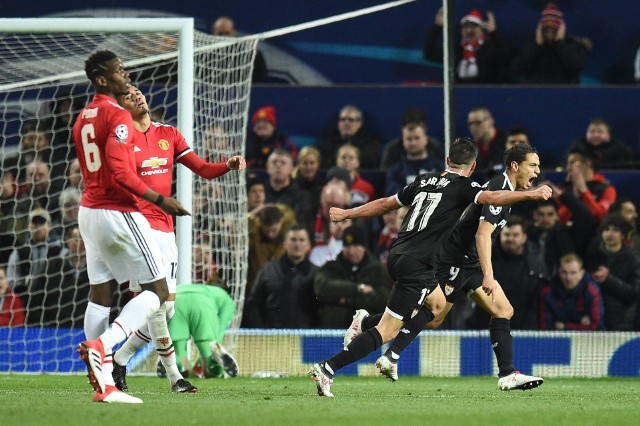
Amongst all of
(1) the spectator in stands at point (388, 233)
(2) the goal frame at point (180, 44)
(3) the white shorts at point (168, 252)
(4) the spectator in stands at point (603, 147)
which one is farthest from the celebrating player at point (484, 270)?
(4) the spectator in stands at point (603, 147)

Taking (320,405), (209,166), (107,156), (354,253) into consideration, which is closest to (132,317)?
(107,156)

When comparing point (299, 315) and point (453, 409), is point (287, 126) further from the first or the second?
point (453, 409)

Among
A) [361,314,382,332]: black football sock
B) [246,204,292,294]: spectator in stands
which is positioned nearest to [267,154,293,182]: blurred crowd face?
[246,204,292,294]: spectator in stands

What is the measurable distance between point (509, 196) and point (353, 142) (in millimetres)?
6712

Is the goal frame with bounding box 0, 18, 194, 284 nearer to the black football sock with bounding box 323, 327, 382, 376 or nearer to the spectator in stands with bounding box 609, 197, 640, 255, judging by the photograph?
the black football sock with bounding box 323, 327, 382, 376

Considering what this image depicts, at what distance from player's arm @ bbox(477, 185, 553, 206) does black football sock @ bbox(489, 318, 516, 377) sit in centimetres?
134

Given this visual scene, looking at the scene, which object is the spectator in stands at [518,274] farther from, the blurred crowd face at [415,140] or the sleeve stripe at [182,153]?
the sleeve stripe at [182,153]

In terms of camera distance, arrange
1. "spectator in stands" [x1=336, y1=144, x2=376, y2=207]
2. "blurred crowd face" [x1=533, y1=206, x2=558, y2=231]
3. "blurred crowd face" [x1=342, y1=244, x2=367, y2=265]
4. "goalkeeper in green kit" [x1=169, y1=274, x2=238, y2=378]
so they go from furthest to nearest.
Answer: "spectator in stands" [x1=336, y1=144, x2=376, y2=207] → "blurred crowd face" [x1=533, y1=206, x2=558, y2=231] → "blurred crowd face" [x1=342, y1=244, x2=367, y2=265] → "goalkeeper in green kit" [x1=169, y1=274, x2=238, y2=378]

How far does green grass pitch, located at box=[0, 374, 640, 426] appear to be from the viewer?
6.19 metres

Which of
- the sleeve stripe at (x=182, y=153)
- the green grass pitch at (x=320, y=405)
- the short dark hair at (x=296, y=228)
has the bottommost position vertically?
the green grass pitch at (x=320, y=405)

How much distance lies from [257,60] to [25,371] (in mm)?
5779

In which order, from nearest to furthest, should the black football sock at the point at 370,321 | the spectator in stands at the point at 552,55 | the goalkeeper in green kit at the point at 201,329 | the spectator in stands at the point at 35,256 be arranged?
the black football sock at the point at 370,321, the goalkeeper in green kit at the point at 201,329, the spectator in stands at the point at 35,256, the spectator in stands at the point at 552,55

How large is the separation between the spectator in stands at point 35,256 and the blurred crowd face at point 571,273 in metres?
4.99

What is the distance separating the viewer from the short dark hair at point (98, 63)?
7.42 metres
